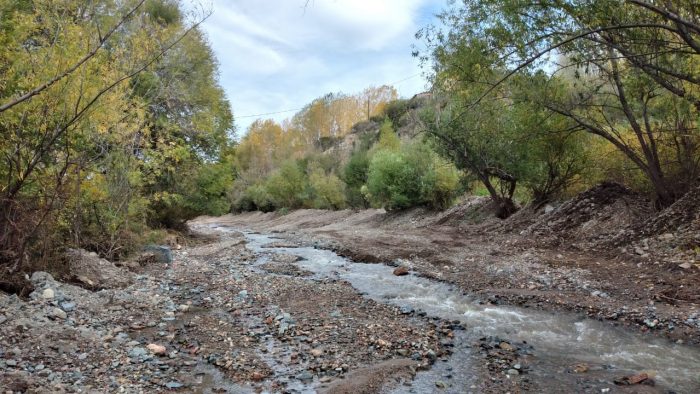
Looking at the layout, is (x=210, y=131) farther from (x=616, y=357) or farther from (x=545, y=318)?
(x=616, y=357)

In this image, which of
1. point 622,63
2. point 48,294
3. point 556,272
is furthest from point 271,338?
point 622,63

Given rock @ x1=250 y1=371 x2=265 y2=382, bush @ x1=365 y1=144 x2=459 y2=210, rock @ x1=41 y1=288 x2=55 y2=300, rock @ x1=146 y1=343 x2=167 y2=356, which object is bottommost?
rock @ x1=250 y1=371 x2=265 y2=382

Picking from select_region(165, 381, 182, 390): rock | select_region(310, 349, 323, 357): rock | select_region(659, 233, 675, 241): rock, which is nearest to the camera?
select_region(165, 381, 182, 390): rock

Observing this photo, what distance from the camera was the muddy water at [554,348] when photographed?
568cm

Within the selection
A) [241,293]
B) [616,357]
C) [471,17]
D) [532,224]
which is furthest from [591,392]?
[532,224]

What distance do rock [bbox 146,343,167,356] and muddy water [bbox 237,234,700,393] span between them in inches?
132

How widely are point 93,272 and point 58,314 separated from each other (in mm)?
2910

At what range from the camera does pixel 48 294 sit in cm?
747

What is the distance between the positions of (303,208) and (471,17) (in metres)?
38.4

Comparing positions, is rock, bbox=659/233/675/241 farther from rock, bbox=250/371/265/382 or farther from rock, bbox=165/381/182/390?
rock, bbox=165/381/182/390

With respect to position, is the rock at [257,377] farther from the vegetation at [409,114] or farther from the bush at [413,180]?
the bush at [413,180]

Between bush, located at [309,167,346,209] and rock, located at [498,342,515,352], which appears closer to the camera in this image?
rock, located at [498,342,515,352]

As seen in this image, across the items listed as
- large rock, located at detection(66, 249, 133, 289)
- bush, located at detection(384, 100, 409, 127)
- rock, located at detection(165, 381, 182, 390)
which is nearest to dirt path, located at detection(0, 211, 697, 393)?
rock, located at detection(165, 381, 182, 390)

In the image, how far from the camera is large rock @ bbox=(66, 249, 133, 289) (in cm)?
923
